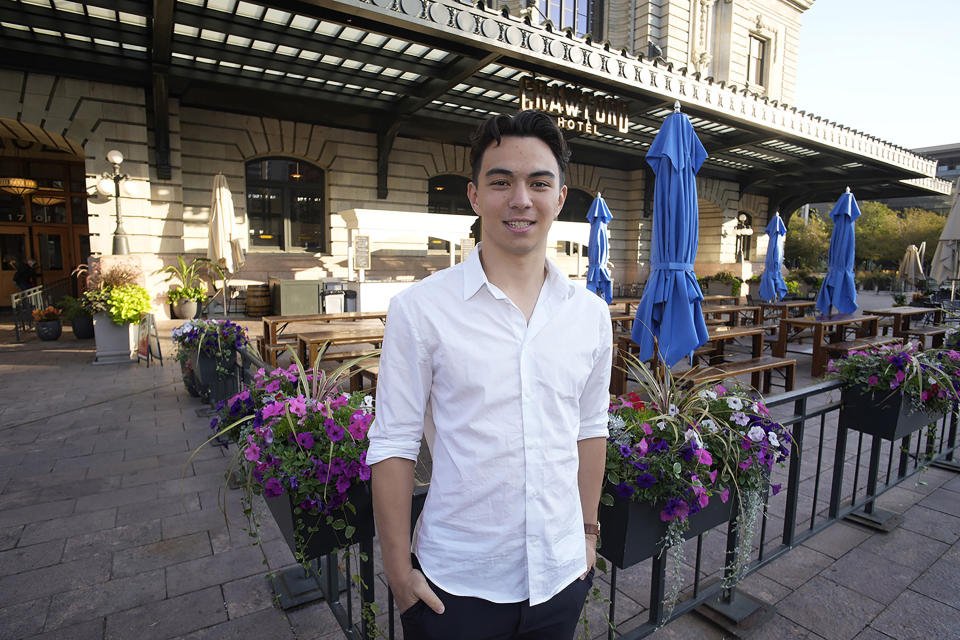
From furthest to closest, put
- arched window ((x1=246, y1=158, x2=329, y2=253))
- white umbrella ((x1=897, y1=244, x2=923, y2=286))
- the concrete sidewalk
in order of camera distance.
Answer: white umbrella ((x1=897, y1=244, x2=923, y2=286)) < arched window ((x1=246, y1=158, x2=329, y2=253)) < the concrete sidewalk

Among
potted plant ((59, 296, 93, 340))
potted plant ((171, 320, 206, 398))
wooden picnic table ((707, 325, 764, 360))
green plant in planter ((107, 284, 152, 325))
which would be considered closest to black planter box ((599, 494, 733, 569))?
wooden picnic table ((707, 325, 764, 360))

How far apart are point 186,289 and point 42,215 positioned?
7.85 m

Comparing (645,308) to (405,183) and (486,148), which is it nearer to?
(486,148)

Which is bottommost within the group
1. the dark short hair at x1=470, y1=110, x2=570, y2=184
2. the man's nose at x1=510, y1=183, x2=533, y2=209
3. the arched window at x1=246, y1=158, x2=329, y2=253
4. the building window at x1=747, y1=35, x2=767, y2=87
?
the man's nose at x1=510, y1=183, x2=533, y2=209

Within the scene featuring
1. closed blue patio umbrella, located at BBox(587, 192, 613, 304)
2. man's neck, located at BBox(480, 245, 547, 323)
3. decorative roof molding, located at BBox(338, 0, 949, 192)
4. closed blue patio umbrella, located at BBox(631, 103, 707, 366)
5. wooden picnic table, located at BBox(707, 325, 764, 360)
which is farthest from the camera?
closed blue patio umbrella, located at BBox(587, 192, 613, 304)

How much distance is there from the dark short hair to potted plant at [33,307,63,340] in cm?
1263

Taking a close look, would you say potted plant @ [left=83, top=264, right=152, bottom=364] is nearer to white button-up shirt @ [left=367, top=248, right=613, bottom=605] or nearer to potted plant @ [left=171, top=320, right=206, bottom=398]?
potted plant @ [left=171, top=320, right=206, bottom=398]

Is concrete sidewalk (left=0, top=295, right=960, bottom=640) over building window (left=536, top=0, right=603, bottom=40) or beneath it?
beneath

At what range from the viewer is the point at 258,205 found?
1443cm

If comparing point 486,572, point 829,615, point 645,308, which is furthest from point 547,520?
point 645,308

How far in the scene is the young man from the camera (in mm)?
1245

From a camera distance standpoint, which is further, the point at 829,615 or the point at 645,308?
the point at 645,308

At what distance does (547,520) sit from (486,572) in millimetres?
196

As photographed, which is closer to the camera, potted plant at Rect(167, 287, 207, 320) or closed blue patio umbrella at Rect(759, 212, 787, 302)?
potted plant at Rect(167, 287, 207, 320)
